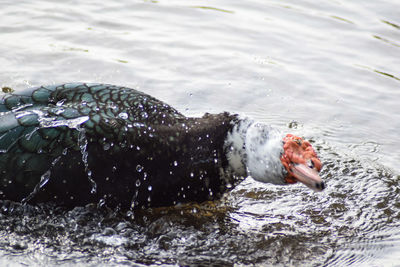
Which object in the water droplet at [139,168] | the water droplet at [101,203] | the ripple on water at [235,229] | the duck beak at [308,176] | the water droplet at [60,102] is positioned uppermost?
the water droplet at [60,102]

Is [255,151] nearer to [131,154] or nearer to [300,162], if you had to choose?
[300,162]

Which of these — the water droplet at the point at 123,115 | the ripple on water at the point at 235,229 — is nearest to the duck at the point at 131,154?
the water droplet at the point at 123,115

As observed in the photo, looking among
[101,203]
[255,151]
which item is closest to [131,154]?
[101,203]

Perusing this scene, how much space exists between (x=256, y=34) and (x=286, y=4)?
0.90 m

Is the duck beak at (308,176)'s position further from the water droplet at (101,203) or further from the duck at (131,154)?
the water droplet at (101,203)

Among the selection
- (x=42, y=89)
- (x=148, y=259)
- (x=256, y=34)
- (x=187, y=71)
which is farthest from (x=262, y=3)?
(x=148, y=259)

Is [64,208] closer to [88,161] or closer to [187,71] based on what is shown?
[88,161]

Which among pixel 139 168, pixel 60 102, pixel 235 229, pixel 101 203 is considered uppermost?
pixel 60 102

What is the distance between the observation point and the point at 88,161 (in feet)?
13.2

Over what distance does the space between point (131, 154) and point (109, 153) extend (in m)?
0.14

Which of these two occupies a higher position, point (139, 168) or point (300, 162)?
point (300, 162)

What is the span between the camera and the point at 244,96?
6105 mm

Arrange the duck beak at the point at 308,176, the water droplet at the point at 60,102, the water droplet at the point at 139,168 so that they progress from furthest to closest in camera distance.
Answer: the water droplet at the point at 60,102
the water droplet at the point at 139,168
the duck beak at the point at 308,176

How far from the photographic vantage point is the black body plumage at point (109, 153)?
4.04 m
